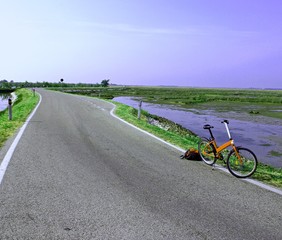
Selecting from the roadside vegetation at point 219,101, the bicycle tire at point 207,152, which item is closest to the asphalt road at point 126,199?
the bicycle tire at point 207,152

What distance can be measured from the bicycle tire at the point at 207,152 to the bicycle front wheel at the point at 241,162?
832 mm

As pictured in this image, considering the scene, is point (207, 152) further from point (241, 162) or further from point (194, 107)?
point (194, 107)

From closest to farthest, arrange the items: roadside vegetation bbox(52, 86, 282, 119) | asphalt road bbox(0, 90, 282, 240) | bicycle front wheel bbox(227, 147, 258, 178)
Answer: asphalt road bbox(0, 90, 282, 240) < bicycle front wheel bbox(227, 147, 258, 178) < roadside vegetation bbox(52, 86, 282, 119)

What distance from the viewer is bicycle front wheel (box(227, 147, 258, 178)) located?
280 inches

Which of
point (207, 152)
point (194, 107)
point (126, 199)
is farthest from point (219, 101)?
point (126, 199)

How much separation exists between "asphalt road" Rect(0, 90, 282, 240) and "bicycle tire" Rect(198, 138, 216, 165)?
240 millimetres

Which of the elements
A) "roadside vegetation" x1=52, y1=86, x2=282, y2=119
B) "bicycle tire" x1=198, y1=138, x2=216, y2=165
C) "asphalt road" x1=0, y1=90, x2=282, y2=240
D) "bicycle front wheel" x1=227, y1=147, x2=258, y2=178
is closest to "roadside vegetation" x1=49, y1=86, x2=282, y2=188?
"roadside vegetation" x1=52, y1=86, x2=282, y2=119

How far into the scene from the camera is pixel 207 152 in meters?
8.36

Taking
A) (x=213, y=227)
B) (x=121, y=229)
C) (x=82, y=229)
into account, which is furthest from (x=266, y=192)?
(x=82, y=229)

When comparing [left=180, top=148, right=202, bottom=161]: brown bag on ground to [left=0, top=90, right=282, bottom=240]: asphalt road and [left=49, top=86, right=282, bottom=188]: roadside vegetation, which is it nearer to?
[left=0, top=90, right=282, bottom=240]: asphalt road

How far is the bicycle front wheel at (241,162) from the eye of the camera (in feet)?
23.4

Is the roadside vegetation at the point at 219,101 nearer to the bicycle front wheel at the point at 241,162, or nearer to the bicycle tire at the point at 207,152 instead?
the bicycle tire at the point at 207,152

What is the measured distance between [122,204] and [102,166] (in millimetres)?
2482

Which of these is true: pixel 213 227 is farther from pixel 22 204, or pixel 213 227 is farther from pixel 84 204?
pixel 22 204
